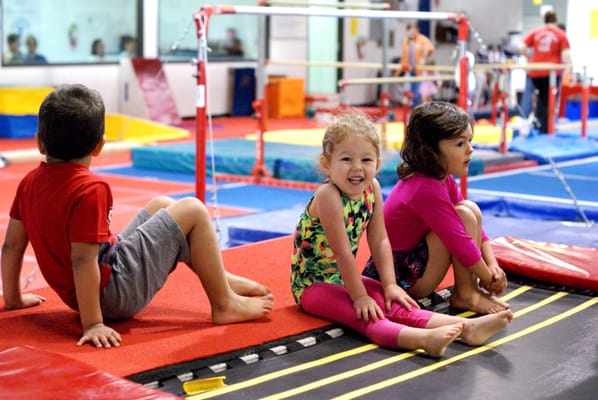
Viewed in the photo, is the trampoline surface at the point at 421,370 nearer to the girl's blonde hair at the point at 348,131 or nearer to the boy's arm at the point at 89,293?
the boy's arm at the point at 89,293

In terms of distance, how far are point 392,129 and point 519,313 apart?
262 inches

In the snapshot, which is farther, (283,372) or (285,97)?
(285,97)

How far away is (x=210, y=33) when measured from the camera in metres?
13.8

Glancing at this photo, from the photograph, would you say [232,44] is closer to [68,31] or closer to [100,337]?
[68,31]

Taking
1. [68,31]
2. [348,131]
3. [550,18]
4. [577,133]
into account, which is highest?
[550,18]

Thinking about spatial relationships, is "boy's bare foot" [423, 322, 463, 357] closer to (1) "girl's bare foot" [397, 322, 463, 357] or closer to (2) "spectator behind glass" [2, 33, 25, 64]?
(1) "girl's bare foot" [397, 322, 463, 357]

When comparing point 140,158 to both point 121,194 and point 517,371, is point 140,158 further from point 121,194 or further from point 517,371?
point 517,371

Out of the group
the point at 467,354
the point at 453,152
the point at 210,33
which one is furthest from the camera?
the point at 210,33

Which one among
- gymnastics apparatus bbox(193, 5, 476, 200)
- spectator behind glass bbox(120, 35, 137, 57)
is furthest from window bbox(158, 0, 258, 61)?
gymnastics apparatus bbox(193, 5, 476, 200)

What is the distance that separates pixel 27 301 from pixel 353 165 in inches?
45.5

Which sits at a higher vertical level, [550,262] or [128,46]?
A: [128,46]

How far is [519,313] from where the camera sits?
3277mm

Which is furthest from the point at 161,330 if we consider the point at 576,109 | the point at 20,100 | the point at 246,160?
the point at 576,109

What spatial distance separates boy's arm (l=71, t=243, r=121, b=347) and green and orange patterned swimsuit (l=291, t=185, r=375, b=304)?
69cm
